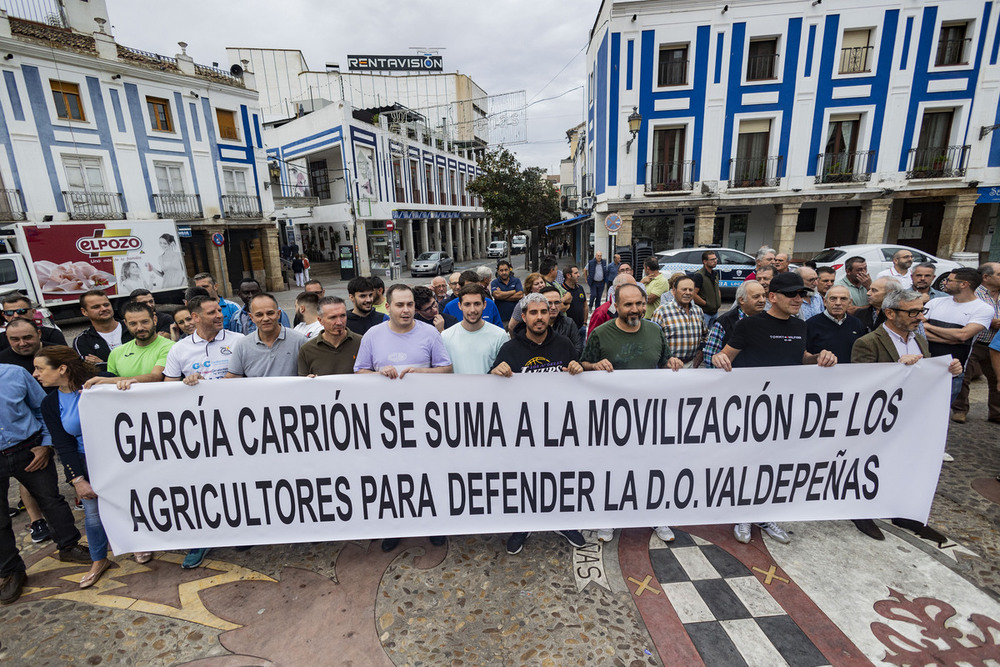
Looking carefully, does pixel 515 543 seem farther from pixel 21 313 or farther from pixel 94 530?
pixel 21 313

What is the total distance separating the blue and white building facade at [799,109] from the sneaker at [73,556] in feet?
55.1

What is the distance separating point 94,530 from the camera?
123 inches

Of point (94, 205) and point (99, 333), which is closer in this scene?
point (99, 333)

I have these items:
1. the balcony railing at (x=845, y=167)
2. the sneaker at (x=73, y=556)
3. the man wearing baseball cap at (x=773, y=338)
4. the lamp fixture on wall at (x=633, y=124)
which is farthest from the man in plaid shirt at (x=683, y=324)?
the balcony railing at (x=845, y=167)

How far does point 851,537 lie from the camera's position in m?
3.32

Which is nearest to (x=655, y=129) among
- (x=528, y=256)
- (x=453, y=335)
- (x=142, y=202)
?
(x=528, y=256)

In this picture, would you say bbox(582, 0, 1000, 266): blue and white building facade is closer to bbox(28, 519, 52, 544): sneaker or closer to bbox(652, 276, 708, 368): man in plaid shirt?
bbox(652, 276, 708, 368): man in plaid shirt

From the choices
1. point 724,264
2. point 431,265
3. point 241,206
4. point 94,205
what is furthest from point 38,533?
point 431,265

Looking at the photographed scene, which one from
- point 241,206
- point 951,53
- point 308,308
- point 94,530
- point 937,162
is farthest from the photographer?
point 241,206

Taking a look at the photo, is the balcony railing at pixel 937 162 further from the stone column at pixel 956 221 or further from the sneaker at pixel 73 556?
the sneaker at pixel 73 556

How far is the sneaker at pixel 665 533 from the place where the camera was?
3.33 m

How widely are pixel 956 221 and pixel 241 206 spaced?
29.5 m

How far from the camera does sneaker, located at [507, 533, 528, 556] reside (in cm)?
329

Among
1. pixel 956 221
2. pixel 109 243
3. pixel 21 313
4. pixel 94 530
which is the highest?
pixel 109 243
